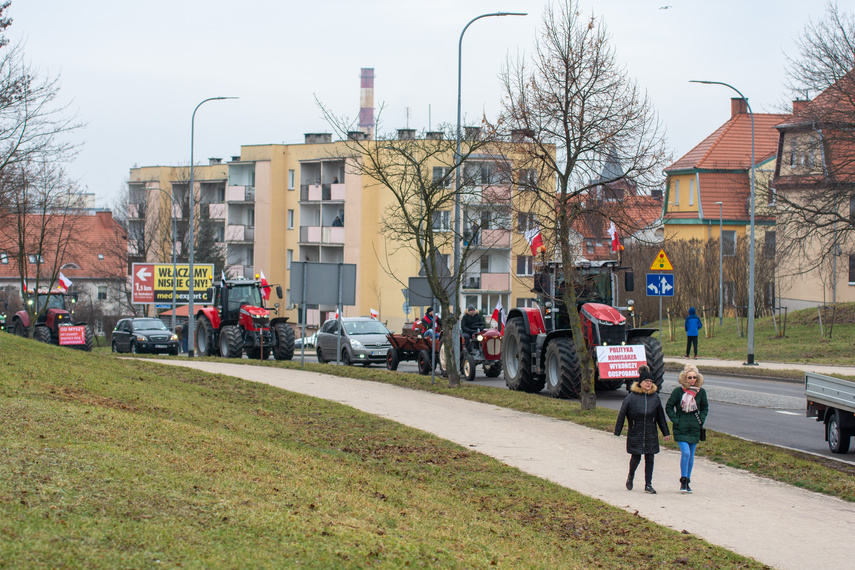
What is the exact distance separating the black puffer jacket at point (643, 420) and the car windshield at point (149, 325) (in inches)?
1305

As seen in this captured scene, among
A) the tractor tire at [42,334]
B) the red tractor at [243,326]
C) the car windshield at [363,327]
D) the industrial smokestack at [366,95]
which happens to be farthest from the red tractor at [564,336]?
the industrial smokestack at [366,95]

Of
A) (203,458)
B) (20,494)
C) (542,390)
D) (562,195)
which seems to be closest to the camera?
(20,494)

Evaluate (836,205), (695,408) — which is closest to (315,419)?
(695,408)

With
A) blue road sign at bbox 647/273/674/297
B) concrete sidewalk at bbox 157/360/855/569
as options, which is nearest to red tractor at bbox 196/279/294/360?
blue road sign at bbox 647/273/674/297

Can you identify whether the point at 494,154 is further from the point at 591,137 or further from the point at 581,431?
the point at 581,431

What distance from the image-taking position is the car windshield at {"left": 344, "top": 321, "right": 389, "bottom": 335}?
99.5 ft

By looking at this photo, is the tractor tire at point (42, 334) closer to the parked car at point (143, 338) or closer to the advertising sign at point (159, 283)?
the parked car at point (143, 338)

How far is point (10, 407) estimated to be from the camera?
10508 millimetres

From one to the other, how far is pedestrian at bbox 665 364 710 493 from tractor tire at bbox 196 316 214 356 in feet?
83.5

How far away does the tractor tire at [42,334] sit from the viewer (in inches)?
1492

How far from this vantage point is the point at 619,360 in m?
18.5

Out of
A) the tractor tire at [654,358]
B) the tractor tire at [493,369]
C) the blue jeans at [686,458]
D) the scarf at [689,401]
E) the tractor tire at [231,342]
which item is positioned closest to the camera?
the blue jeans at [686,458]

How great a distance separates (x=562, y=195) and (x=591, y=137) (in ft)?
3.93

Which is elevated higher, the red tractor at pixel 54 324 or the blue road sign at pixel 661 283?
the blue road sign at pixel 661 283
